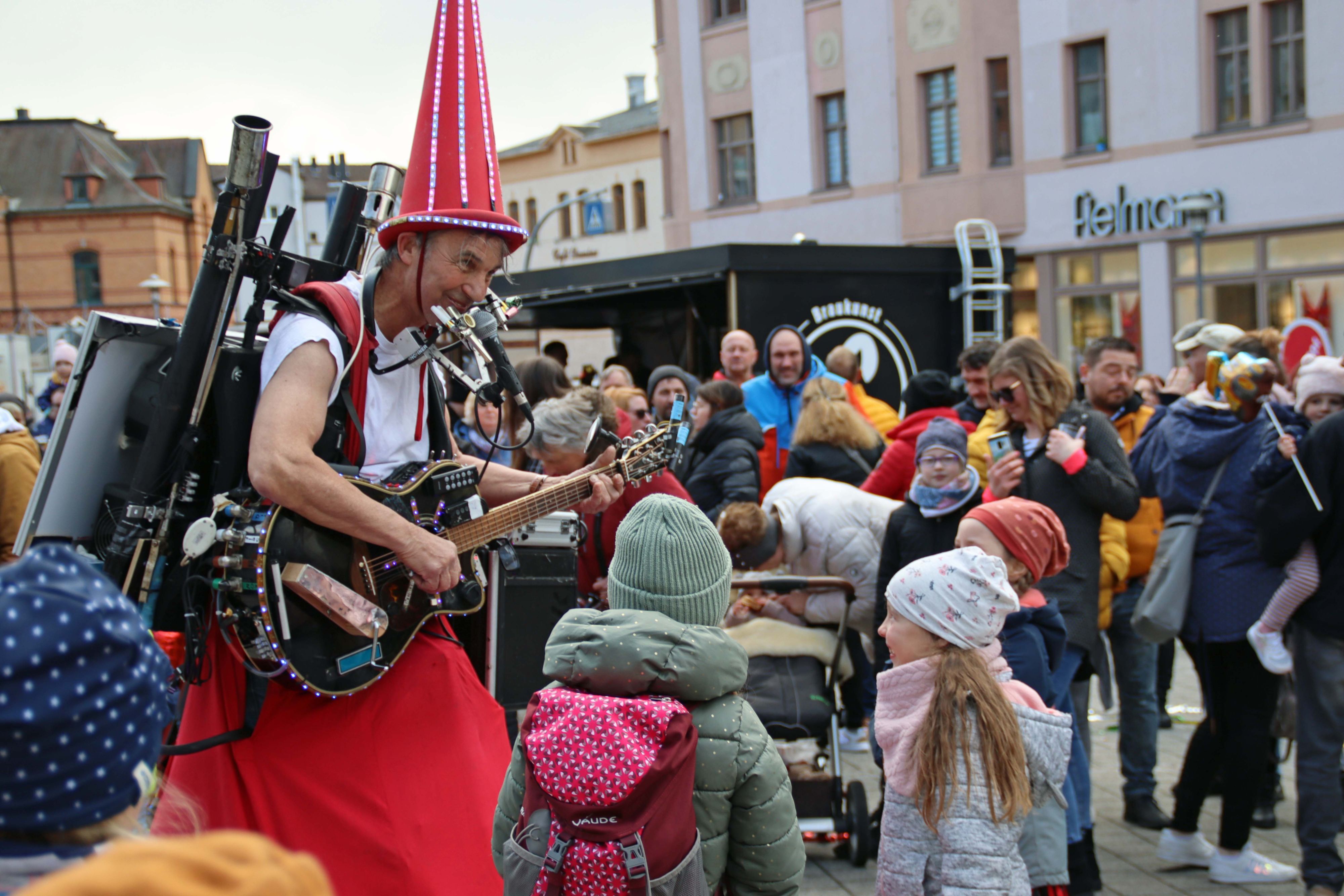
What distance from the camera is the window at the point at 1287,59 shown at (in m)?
18.6

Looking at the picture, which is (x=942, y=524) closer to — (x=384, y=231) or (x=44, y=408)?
(x=384, y=231)

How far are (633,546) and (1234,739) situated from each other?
3041 mm

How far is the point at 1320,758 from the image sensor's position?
415cm

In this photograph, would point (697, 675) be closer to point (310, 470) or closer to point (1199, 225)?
point (310, 470)

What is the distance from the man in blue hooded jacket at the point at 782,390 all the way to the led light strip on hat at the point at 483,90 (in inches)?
169

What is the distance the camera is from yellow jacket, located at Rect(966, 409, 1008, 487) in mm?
4934

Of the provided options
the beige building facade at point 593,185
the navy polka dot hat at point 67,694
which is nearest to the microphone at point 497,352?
the navy polka dot hat at point 67,694

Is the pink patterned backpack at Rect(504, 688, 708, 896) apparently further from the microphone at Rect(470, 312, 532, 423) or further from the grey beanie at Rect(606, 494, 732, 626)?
the microphone at Rect(470, 312, 532, 423)

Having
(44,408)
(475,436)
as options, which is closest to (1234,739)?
(475,436)

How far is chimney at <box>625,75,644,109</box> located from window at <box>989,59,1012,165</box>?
102 ft

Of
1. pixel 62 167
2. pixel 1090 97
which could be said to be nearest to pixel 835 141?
pixel 1090 97

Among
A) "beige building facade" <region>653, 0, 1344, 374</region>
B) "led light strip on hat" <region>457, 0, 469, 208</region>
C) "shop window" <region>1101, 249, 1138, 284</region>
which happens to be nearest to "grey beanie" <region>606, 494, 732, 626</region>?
"led light strip on hat" <region>457, 0, 469, 208</region>

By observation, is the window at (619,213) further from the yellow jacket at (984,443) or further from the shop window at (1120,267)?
the yellow jacket at (984,443)

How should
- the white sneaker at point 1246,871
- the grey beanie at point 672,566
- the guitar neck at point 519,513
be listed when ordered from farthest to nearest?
the white sneaker at point 1246,871 → the guitar neck at point 519,513 → the grey beanie at point 672,566
